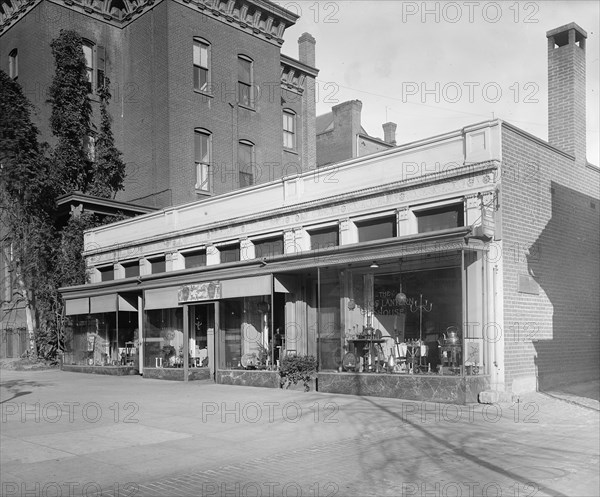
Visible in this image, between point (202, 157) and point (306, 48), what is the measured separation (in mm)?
11693

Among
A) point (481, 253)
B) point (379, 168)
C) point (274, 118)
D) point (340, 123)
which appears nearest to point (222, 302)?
point (379, 168)

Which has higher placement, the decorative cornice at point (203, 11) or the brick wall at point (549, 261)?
the decorative cornice at point (203, 11)

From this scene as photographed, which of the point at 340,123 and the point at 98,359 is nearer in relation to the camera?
the point at 98,359

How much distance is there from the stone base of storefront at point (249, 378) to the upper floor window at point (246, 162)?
14.3 metres

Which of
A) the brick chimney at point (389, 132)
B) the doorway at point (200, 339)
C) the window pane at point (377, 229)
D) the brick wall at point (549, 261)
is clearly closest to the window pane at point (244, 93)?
the doorway at point (200, 339)

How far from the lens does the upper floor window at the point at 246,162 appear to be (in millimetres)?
33062

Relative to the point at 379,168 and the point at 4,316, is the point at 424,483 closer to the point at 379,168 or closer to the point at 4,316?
the point at 379,168

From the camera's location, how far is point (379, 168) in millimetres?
18344

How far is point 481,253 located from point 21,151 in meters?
21.2

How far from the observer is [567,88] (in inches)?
746

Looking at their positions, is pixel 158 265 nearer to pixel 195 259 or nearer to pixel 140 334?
pixel 195 259

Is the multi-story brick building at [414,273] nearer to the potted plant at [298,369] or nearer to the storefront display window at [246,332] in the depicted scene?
the storefront display window at [246,332]

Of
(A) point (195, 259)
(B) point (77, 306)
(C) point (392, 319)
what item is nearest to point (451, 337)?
(C) point (392, 319)

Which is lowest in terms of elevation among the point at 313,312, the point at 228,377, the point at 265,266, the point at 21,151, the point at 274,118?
the point at 228,377
